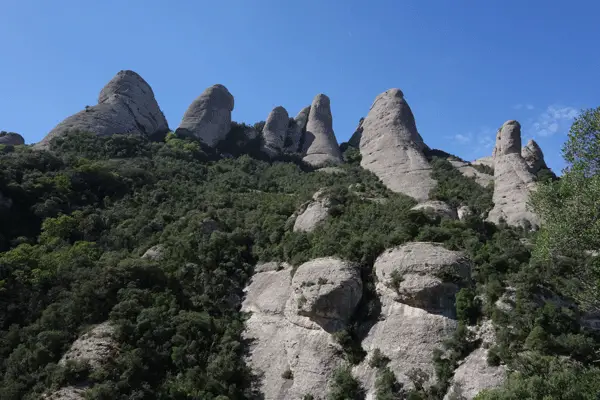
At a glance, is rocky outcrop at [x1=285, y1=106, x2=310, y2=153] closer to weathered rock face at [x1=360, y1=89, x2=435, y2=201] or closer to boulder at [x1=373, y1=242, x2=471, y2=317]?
weathered rock face at [x1=360, y1=89, x2=435, y2=201]

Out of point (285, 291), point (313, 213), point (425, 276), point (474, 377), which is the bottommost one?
point (474, 377)

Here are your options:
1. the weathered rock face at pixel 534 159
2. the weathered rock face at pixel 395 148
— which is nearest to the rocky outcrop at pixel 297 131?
the weathered rock face at pixel 395 148

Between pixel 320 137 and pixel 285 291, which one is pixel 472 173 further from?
pixel 285 291

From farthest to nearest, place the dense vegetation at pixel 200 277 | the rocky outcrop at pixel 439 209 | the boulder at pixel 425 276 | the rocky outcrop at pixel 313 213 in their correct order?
1. the rocky outcrop at pixel 313 213
2. the rocky outcrop at pixel 439 209
3. the boulder at pixel 425 276
4. the dense vegetation at pixel 200 277

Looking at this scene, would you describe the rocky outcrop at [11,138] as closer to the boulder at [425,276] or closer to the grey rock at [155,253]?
the grey rock at [155,253]

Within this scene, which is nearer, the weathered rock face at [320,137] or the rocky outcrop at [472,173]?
the rocky outcrop at [472,173]

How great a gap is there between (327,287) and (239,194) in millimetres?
20421

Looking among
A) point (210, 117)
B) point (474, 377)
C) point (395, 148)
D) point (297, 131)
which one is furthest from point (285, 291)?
point (297, 131)

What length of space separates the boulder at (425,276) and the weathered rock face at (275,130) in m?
39.9

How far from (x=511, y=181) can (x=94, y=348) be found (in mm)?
30666

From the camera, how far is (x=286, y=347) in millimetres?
23922

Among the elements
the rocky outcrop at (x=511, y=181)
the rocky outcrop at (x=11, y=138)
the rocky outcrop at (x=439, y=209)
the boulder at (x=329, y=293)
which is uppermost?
the rocky outcrop at (x=11, y=138)

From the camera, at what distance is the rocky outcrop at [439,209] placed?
30.3 metres

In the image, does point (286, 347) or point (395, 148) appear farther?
point (395, 148)
